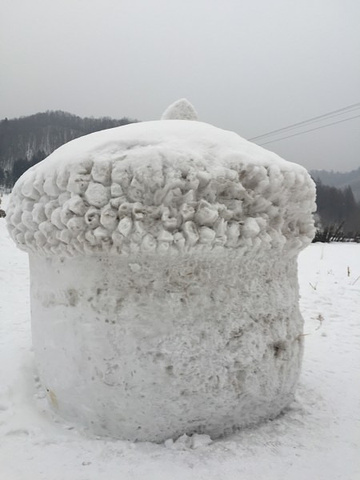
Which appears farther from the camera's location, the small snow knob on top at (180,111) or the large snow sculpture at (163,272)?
the small snow knob on top at (180,111)

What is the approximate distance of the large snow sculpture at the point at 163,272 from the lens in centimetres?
150

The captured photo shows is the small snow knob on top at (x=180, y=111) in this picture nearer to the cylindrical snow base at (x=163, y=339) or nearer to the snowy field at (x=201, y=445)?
the cylindrical snow base at (x=163, y=339)

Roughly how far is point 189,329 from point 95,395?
A: 0.51m

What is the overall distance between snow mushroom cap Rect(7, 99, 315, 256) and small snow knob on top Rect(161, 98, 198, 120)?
52 centimetres

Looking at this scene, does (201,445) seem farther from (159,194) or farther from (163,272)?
(159,194)

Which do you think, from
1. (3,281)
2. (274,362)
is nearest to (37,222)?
(274,362)

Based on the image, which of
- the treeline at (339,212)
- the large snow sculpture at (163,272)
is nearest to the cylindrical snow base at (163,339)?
the large snow sculpture at (163,272)

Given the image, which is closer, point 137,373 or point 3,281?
point 137,373

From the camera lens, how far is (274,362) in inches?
71.0

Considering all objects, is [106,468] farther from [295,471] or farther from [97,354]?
[295,471]

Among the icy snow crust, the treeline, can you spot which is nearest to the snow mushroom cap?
the icy snow crust

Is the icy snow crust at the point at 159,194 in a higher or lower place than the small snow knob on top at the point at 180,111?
lower

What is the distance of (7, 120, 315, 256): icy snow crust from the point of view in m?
1.49

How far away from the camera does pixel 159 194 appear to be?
149 centimetres
